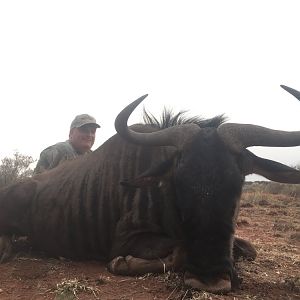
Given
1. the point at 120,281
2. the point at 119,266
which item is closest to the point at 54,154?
the point at 119,266

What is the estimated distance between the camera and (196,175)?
4266 millimetres

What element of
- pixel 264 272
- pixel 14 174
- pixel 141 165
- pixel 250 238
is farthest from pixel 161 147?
pixel 14 174

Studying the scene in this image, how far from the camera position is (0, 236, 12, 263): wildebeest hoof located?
5806mm

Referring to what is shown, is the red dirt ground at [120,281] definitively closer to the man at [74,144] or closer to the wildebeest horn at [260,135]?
the wildebeest horn at [260,135]

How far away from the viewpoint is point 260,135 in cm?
482

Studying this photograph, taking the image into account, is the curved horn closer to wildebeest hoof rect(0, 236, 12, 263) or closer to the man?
wildebeest hoof rect(0, 236, 12, 263)

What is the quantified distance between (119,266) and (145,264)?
28 centimetres

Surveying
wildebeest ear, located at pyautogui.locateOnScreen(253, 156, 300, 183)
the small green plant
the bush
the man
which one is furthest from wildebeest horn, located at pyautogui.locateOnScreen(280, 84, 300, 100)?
the bush

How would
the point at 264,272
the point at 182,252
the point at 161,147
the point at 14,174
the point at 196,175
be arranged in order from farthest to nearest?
1. the point at 14,174
2. the point at 161,147
3. the point at 264,272
4. the point at 182,252
5. the point at 196,175

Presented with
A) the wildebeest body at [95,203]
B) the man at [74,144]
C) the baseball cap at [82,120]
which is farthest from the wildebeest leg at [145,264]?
the baseball cap at [82,120]

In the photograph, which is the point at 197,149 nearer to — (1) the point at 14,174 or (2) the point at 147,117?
(2) the point at 147,117

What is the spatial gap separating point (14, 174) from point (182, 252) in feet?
27.2

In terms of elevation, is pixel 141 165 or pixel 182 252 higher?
pixel 141 165

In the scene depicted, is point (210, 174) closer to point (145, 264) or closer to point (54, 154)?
point (145, 264)
